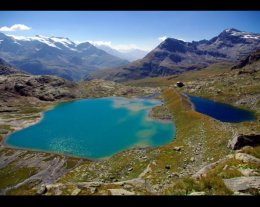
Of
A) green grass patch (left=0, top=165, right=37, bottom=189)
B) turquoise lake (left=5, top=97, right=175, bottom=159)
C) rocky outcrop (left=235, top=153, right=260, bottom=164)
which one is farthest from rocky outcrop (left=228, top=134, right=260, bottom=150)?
green grass patch (left=0, top=165, right=37, bottom=189)

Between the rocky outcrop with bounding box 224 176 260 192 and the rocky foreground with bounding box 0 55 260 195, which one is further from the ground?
the rocky outcrop with bounding box 224 176 260 192

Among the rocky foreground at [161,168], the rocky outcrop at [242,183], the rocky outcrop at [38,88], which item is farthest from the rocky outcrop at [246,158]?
the rocky outcrop at [38,88]

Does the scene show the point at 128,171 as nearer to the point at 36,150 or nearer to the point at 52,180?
the point at 52,180

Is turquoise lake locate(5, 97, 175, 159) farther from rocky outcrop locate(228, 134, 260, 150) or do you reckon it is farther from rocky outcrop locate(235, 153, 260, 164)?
rocky outcrop locate(235, 153, 260, 164)

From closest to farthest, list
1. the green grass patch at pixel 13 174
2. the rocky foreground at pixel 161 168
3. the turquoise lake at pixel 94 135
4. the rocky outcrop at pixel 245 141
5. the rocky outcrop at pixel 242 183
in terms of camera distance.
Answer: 1. the rocky outcrop at pixel 242 183
2. the rocky foreground at pixel 161 168
3. the rocky outcrop at pixel 245 141
4. the green grass patch at pixel 13 174
5. the turquoise lake at pixel 94 135

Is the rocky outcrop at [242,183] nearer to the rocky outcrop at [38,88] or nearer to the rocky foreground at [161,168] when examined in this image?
the rocky foreground at [161,168]

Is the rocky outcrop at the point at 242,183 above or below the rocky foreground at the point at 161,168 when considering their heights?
above
